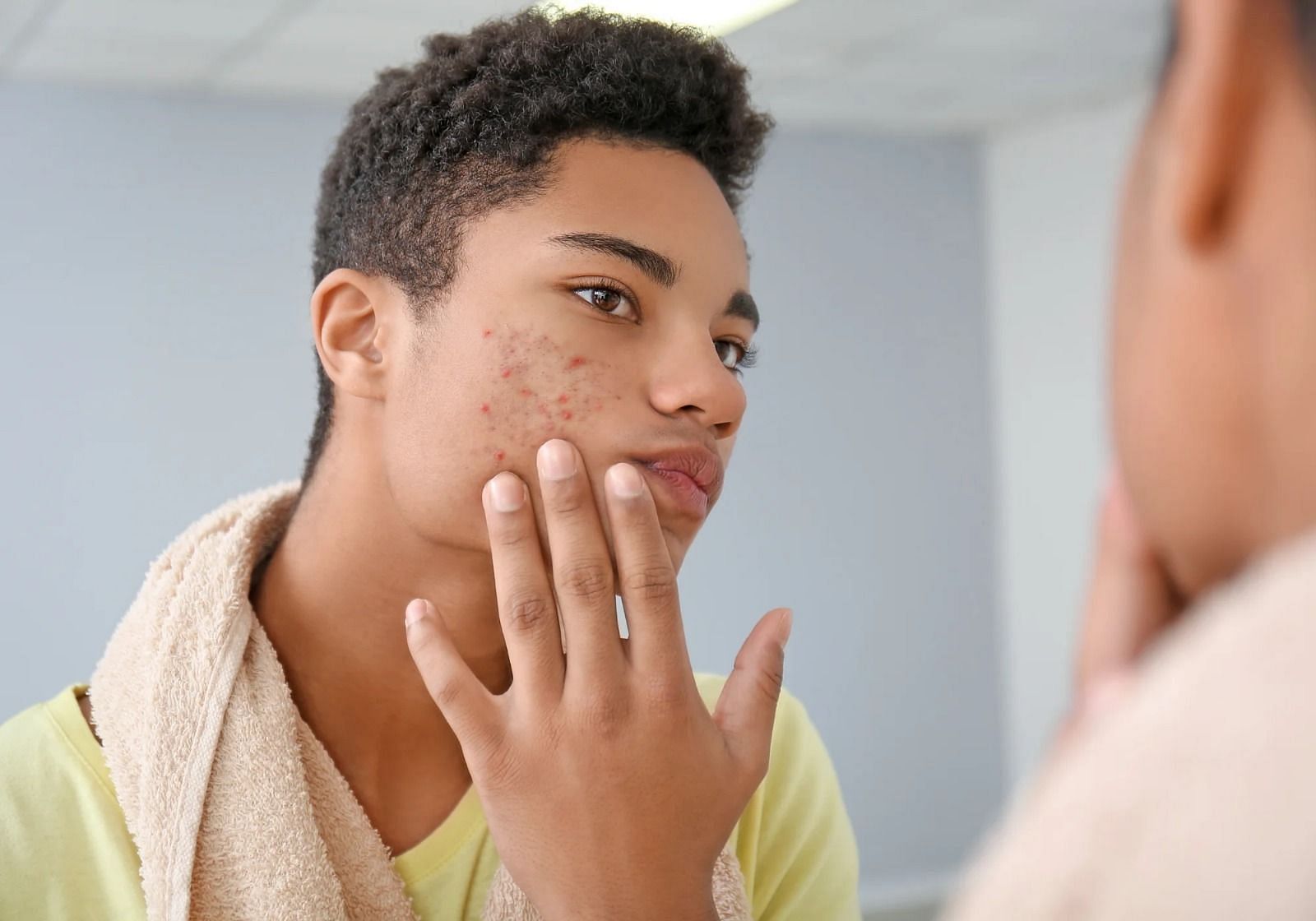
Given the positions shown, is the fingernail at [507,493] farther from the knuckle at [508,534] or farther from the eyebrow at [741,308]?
the eyebrow at [741,308]

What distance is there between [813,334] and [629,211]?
3.22 metres

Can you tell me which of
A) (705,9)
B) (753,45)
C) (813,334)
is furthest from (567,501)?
(813,334)

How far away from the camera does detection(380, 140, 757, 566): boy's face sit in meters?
0.98

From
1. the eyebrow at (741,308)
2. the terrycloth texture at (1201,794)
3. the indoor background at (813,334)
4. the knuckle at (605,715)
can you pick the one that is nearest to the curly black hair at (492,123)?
the eyebrow at (741,308)

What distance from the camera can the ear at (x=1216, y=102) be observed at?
Answer: 11.9 inches

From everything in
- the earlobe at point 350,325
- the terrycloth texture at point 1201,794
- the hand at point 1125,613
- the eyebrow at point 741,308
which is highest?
the earlobe at point 350,325

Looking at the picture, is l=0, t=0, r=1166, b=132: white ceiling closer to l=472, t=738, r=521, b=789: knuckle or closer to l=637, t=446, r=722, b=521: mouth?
l=637, t=446, r=722, b=521: mouth

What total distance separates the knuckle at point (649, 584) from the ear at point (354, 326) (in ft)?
1.03

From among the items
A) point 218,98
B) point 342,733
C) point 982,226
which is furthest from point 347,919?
point 982,226

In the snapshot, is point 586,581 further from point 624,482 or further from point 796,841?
point 796,841

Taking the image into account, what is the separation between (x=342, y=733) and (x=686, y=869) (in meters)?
0.38

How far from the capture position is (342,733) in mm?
1102

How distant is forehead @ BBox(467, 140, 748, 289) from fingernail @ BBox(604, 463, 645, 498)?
18 cm

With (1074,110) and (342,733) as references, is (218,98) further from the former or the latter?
(342,733)
